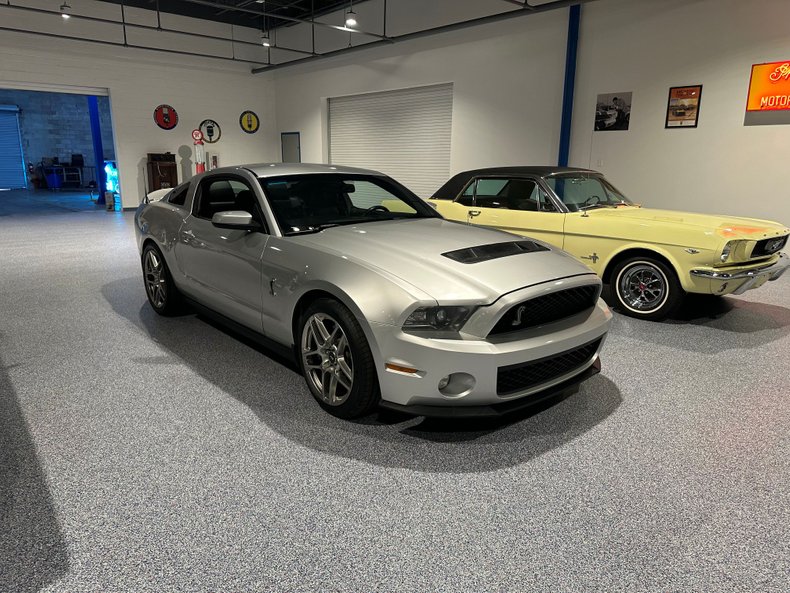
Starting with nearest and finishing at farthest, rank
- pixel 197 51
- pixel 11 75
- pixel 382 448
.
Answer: pixel 382 448
pixel 11 75
pixel 197 51

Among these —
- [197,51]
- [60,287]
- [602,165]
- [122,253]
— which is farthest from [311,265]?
→ [197,51]

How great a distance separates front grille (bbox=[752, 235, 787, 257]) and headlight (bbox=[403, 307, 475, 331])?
3546 millimetres

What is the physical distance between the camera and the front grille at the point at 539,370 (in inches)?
97.1

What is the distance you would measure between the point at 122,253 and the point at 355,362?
266 inches

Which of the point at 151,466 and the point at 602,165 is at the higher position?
the point at 602,165

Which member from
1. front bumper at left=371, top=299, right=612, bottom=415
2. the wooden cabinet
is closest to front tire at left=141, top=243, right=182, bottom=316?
front bumper at left=371, top=299, right=612, bottom=415

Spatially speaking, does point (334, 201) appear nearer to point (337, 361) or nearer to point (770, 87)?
point (337, 361)

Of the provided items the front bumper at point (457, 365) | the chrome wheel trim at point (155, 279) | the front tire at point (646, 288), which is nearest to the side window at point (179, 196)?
the chrome wheel trim at point (155, 279)

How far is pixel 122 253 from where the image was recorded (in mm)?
8039

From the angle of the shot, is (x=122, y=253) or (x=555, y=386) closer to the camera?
(x=555, y=386)

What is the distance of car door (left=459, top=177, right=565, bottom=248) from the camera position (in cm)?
540

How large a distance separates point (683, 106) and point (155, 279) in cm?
798

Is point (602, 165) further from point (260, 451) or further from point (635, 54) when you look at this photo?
point (260, 451)

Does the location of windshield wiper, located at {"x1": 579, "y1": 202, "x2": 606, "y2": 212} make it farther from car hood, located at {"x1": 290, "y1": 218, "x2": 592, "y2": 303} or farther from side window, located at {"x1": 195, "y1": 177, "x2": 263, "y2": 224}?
side window, located at {"x1": 195, "y1": 177, "x2": 263, "y2": 224}
